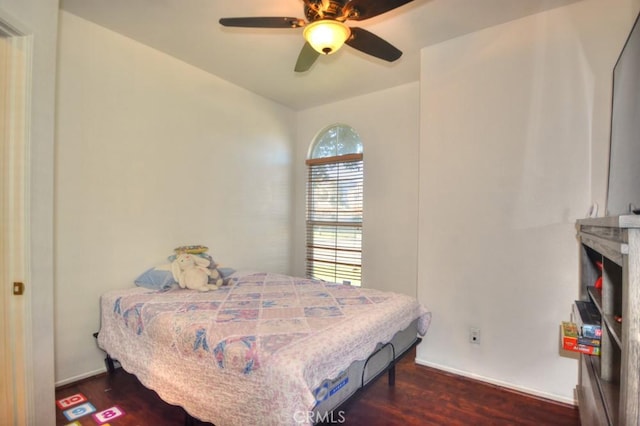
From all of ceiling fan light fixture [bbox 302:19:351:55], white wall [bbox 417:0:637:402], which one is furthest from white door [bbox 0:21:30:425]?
white wall [bbox 417:0:637:402]

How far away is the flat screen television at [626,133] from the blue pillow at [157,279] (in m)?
2.93

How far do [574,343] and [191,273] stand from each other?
8.23 feet

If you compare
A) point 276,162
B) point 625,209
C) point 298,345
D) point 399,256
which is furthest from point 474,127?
point 276,162

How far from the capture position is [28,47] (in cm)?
152

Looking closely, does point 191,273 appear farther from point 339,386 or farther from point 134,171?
point 339,386

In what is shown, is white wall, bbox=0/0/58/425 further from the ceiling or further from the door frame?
the ceiling

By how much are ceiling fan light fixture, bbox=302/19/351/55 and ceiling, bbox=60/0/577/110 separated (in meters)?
0.62

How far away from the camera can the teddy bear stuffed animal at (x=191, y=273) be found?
247 centimetres

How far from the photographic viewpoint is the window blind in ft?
12.6

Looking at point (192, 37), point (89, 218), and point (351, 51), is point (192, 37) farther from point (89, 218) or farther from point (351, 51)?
point (89, 218)

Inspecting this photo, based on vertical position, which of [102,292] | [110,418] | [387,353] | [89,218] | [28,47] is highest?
[28,47]

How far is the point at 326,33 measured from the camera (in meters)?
1.62

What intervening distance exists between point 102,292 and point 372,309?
213cm

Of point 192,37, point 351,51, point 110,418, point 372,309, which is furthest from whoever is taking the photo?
point 351,51
